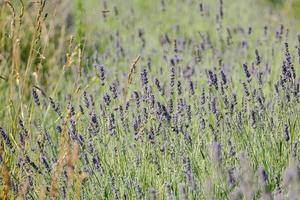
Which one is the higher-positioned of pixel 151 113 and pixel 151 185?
pixel 151 113

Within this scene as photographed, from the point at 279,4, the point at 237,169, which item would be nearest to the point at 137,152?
the point at 237,169

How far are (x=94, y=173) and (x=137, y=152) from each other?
0.26 meters

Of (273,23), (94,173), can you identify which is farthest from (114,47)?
(94,173)

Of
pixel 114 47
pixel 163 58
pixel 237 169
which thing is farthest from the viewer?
pixel 114 47

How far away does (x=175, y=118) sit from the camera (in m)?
2.68

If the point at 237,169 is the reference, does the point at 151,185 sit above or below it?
below

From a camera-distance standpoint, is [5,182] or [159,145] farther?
[159,145]

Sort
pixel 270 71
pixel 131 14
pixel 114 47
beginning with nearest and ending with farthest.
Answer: pixel 270 71
pixel 114 47
pixel 131 14

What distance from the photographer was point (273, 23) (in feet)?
17.9

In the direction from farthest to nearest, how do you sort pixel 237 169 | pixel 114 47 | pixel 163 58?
1. pixel 114 47
2. pixel 163 58
3. pixel 237 169

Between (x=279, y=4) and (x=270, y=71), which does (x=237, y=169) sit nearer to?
(x=270, y=71)

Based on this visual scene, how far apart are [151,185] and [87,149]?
298mm

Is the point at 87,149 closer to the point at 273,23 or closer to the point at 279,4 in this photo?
the point at 273,23

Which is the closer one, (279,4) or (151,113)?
(151,113)
